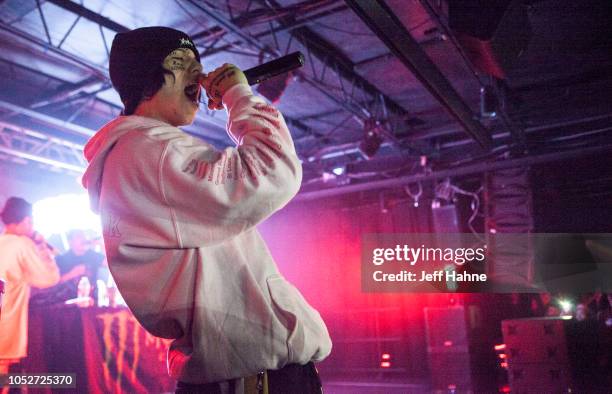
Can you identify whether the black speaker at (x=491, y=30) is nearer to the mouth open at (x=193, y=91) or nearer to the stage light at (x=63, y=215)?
the mouth open at (x=193, y=91)

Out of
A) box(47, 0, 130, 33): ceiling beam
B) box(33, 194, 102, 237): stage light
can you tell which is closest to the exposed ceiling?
box(47, 0, 130, 33): ceiling beam

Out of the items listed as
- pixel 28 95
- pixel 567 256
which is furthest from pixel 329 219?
pixel 28 95

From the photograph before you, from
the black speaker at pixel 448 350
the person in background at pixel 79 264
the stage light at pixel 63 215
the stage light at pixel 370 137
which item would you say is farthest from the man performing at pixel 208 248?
the stage light at pixel 63 215

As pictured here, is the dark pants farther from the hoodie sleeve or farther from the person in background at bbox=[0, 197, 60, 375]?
the person in background at bbox=[0, 197, 60, 375]

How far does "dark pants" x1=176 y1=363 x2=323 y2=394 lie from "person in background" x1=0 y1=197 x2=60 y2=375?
3816 mm

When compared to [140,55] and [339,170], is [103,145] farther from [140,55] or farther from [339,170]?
[339,170]

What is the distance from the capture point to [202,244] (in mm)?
833

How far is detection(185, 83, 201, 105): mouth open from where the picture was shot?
105 cm

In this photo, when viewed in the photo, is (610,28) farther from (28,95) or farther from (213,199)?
(28,95)

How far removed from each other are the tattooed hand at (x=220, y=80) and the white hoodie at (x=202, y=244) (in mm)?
134

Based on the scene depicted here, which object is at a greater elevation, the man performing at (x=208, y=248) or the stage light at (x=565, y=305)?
the man performing at (x=208, y=248)

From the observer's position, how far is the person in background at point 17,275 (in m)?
4.02

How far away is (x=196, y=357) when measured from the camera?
2.70ft

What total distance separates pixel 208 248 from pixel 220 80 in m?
0.37
